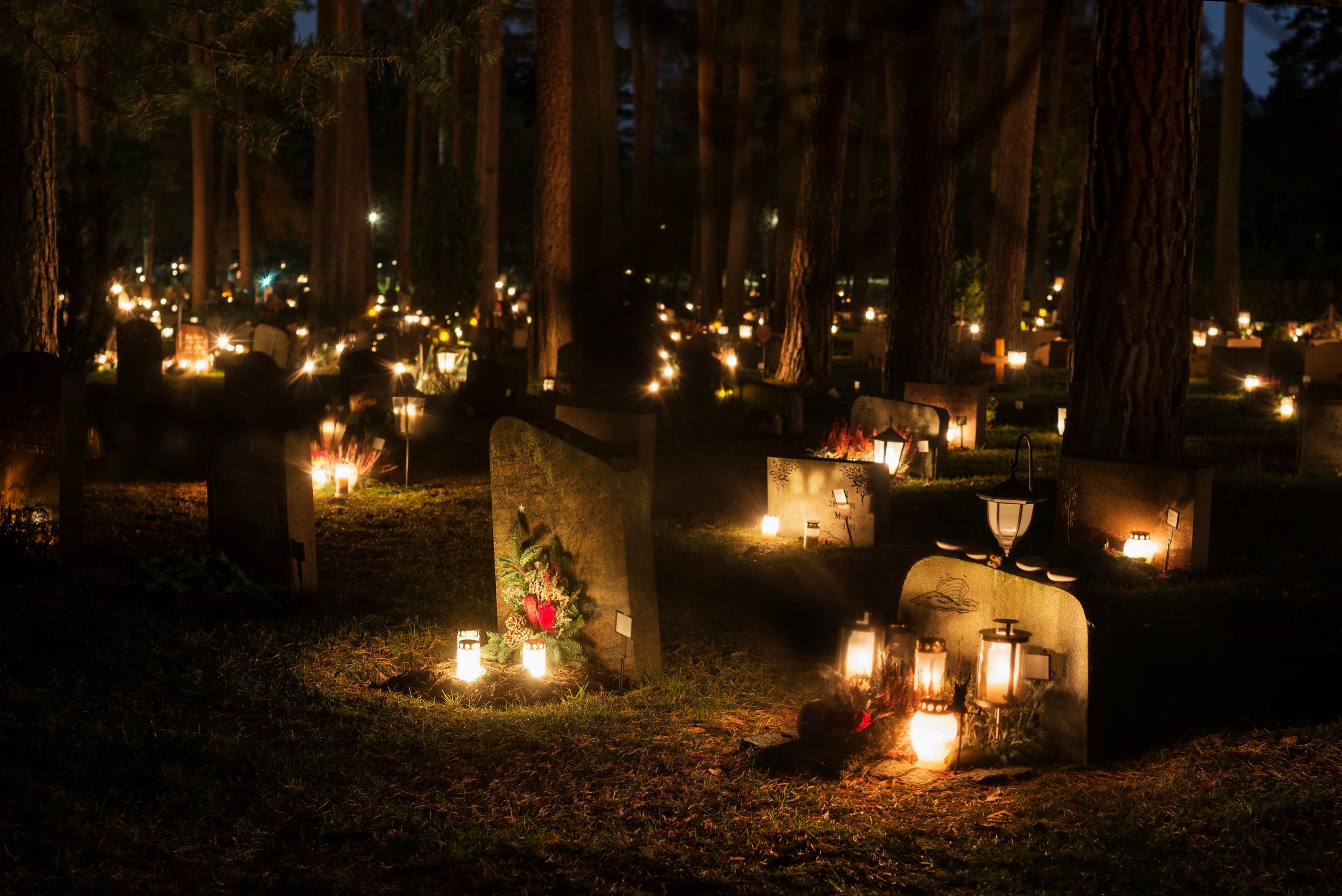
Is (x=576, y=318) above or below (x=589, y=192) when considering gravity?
below

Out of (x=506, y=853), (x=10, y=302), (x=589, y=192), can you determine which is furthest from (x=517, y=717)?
A: (x=589, y=192)

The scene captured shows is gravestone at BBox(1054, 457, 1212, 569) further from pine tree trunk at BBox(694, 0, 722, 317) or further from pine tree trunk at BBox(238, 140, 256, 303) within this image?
pine tree trunk at BBox(238, 140, 256, 303)

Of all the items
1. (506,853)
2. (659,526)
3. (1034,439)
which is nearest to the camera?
(506,853)

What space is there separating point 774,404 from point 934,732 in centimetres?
1184

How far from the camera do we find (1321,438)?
12.6 meters

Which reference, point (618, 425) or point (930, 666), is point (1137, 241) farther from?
point (930, 666)

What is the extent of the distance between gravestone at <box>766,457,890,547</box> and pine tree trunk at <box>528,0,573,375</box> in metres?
9.38

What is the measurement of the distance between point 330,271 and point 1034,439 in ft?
54.7

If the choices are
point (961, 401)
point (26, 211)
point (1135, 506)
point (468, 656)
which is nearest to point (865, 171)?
point (468, 656)

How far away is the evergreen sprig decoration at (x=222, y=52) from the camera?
6105mm

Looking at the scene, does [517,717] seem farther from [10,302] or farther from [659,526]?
[10,302]

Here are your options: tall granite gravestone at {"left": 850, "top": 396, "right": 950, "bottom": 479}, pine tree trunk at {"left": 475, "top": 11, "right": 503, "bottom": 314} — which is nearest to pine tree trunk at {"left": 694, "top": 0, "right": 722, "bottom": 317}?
tall granite gravestone at {"left": 850, "top": 396, "right": 950, "bottom": 479}

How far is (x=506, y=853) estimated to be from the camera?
4.37 metres

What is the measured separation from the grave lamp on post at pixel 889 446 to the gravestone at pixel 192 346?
46.3 ft
